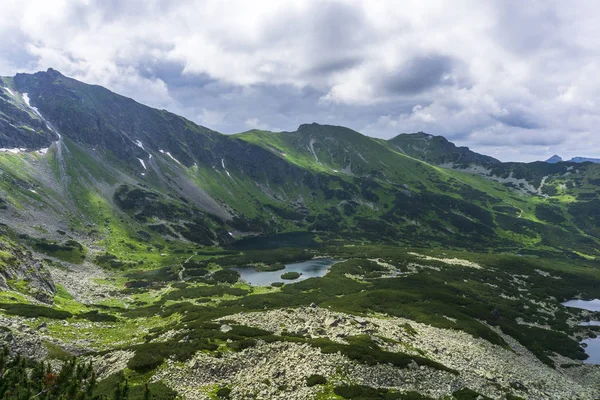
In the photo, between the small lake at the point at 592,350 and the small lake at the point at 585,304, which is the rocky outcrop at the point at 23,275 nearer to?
the small lake at the point at 592,350

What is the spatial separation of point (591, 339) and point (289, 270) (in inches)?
3650

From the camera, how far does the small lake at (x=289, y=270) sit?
117287 mm

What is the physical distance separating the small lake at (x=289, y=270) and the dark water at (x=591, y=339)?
7451 centimetres

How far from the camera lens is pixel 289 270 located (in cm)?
13462

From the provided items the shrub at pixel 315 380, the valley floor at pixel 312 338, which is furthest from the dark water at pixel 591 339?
the shrub at pixel 315 380

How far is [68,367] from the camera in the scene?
72.2ft

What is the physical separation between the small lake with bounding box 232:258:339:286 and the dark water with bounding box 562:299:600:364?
74506 mm

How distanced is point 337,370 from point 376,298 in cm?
4913

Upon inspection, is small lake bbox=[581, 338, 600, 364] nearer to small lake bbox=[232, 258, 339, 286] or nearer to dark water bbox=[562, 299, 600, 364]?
dark water bbox=[562, 299, 600, 364]

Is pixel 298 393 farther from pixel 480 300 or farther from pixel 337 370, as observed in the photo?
pixel 480 300

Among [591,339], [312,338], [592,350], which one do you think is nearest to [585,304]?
[591,339]

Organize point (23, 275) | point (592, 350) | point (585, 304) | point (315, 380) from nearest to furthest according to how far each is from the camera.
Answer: point (315, 380), point (592, 350), point (23, 275), point (585, 304)

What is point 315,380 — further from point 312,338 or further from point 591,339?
point 591,339

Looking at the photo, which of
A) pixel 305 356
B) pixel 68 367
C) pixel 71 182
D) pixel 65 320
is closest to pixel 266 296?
pixel 65 320
